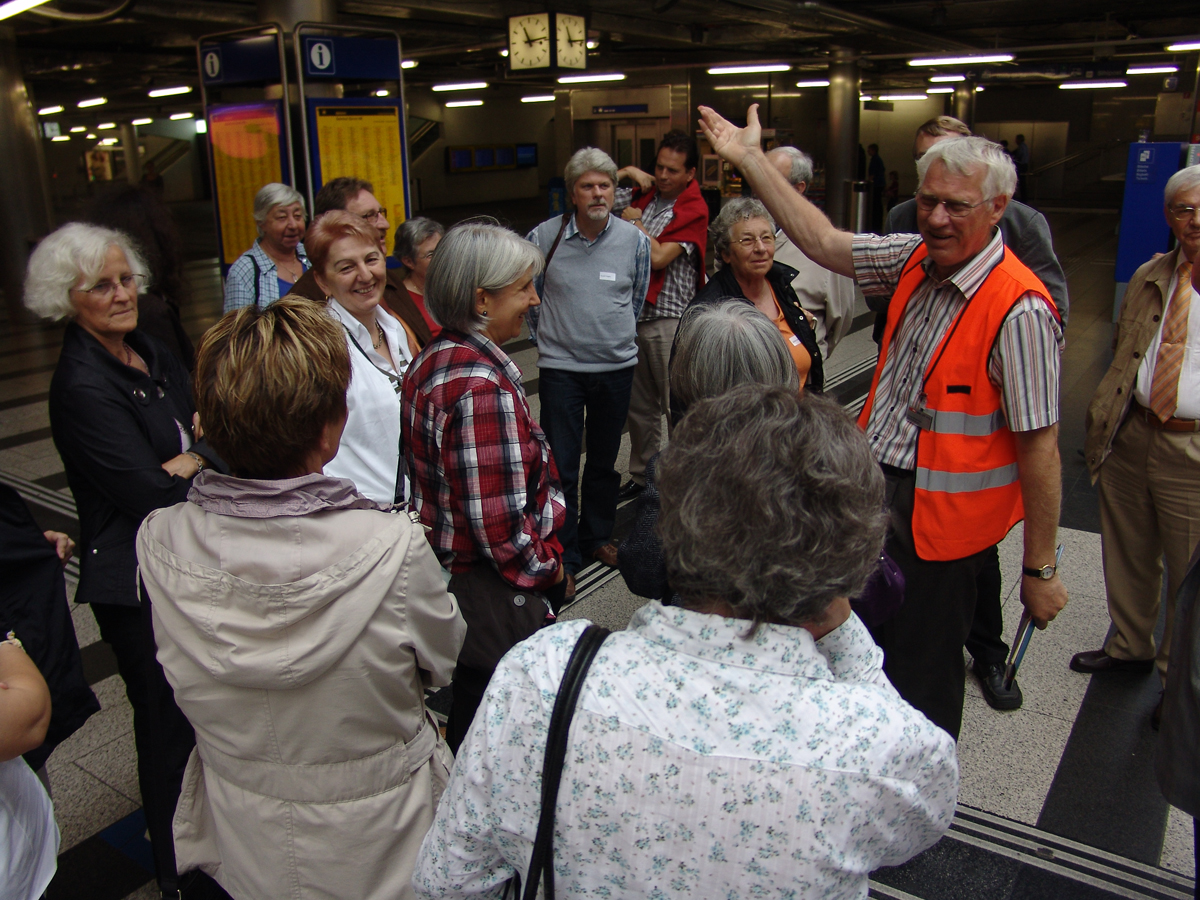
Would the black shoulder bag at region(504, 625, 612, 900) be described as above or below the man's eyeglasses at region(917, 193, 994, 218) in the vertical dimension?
below

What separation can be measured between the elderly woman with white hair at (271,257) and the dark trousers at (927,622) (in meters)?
2.76

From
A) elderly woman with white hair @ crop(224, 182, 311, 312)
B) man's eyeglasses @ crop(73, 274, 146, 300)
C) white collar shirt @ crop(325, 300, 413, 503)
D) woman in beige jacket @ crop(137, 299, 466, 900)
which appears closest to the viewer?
woman in beige jacket @ crop(137, 299, 466, 900)

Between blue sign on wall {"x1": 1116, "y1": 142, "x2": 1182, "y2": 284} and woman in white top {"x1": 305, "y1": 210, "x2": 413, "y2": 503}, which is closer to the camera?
woman in white top {"x1": 305, "y1": 210, "x2": 413, "y2": 503}

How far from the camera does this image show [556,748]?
37.4 inches

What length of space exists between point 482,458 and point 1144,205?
833 centimetres

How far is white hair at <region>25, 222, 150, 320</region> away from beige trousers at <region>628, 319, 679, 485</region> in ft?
8.37

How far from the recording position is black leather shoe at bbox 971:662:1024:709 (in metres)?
2.86

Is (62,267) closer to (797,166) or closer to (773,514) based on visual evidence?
(773,514)

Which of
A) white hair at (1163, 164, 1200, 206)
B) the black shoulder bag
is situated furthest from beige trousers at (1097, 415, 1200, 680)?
the black shoulder bag

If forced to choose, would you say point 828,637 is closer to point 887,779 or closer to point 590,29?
point 887,779

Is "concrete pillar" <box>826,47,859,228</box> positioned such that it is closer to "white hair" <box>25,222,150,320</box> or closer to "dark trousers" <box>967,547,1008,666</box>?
"dark trousers" <box>967,547,1008,666</box>

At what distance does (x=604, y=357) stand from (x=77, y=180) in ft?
121

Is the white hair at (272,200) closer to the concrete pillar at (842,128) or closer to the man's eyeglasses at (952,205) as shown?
the man's eyeglasses at (952,205)

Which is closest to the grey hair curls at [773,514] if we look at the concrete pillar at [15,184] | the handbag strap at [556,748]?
the handbag strap at [556,748]
